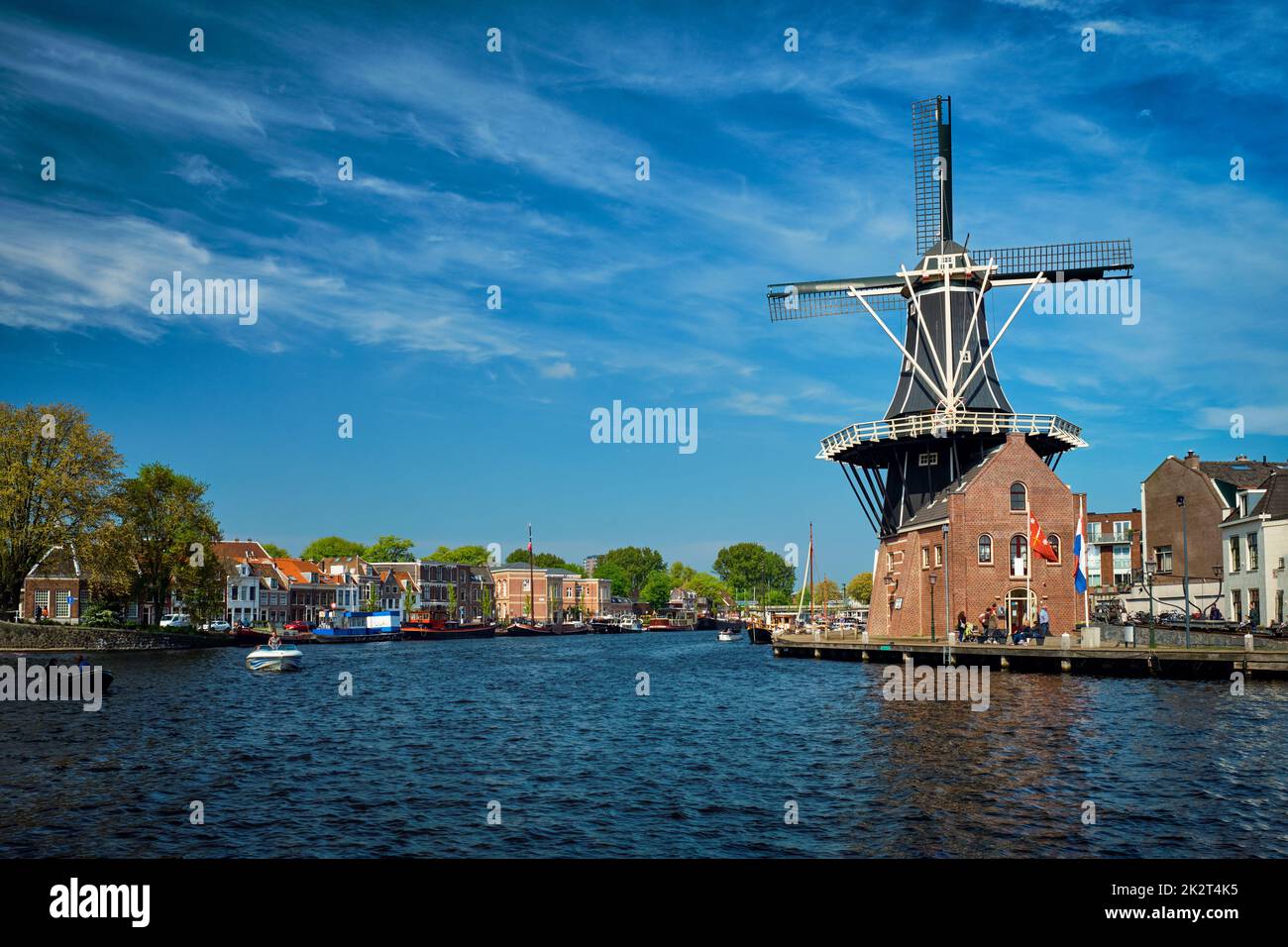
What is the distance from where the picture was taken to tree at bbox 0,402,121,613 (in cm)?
8112

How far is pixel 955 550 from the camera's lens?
61750 mm

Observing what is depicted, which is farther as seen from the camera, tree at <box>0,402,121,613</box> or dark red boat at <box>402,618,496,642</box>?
dark red boat at <box>402,618,496,642</box>

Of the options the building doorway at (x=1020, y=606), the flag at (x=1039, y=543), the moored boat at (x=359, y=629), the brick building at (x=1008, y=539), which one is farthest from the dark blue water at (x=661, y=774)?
the moored boat at (x=359, y=629)

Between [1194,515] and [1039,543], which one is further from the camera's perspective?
[1194,515]

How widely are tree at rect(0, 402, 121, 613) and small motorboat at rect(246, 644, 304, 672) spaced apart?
26.3 m

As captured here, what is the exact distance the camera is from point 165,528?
9088 cm

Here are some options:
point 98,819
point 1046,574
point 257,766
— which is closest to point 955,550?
point 1046,574

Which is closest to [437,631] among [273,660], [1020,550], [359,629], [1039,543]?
[359,629]

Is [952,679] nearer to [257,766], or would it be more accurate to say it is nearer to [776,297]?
[257,766]

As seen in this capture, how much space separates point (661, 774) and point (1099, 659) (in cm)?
3137
